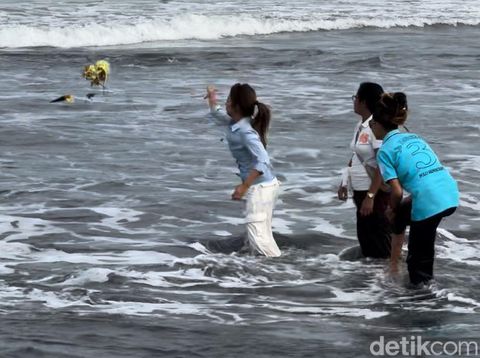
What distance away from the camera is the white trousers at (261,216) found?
890cm

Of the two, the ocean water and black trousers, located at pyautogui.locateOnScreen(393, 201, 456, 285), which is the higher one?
black trousers, located at pyautogui.locateOnScreen(393, 201, 456, 285)

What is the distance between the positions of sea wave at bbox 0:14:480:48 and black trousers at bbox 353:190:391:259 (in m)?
18.6

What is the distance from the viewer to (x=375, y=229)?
8.96m

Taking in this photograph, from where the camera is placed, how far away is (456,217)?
35.1 ft

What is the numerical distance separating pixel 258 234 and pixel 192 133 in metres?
→ 6.02

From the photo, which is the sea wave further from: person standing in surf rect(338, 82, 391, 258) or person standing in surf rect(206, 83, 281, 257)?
person standing in surf rect(338, 82, 391, 258)

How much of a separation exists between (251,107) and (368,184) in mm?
994

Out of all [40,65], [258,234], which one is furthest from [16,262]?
[40,65]

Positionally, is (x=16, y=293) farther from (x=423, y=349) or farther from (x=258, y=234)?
(x=423, y=349)

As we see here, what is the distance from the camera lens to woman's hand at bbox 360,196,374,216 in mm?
8570

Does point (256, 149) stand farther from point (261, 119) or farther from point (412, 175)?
point (412, 175)

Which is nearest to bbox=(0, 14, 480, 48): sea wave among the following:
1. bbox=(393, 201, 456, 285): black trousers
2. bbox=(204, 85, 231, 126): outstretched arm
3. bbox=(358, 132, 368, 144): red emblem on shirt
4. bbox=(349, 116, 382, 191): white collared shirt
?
bbox=(204, 85, 231, 126): outstretched arm

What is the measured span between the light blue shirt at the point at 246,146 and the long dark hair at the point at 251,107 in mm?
53

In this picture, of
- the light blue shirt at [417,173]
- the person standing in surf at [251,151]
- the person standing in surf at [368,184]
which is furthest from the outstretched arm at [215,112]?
the light blue shirt at [417,173]
